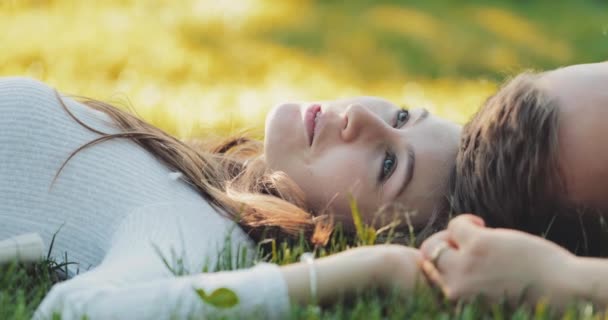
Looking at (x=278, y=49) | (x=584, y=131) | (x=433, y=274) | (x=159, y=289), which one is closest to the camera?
(x=159, y=289)

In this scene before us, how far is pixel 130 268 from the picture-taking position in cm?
223

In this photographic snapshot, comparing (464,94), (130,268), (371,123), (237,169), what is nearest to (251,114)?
(464,94)

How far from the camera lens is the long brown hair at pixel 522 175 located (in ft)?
8.88

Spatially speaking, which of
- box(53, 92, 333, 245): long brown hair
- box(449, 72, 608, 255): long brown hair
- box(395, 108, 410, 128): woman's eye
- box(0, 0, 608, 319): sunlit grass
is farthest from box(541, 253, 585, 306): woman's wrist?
box(0, 0, 608, 319): sunlit grass

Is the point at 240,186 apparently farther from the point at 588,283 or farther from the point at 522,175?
the point at 588,283

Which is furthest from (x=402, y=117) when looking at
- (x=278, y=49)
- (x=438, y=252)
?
(x=278, y=49)

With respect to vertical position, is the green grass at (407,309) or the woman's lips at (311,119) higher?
the woman's lips at (311,119)

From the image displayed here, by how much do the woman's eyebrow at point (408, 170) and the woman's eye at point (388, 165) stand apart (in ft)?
0.15

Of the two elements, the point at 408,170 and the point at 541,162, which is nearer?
the point at 541,162

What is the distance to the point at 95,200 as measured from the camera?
2.72 m

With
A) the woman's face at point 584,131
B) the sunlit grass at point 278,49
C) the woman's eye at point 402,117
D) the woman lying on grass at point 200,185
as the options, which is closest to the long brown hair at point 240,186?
the woman lying on grass at point 200,185

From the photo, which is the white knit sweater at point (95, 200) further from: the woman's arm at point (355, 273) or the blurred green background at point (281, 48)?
the blurred green background at point (281, 48)

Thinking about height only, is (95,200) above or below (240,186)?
above

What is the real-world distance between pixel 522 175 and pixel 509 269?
2.25 feet
